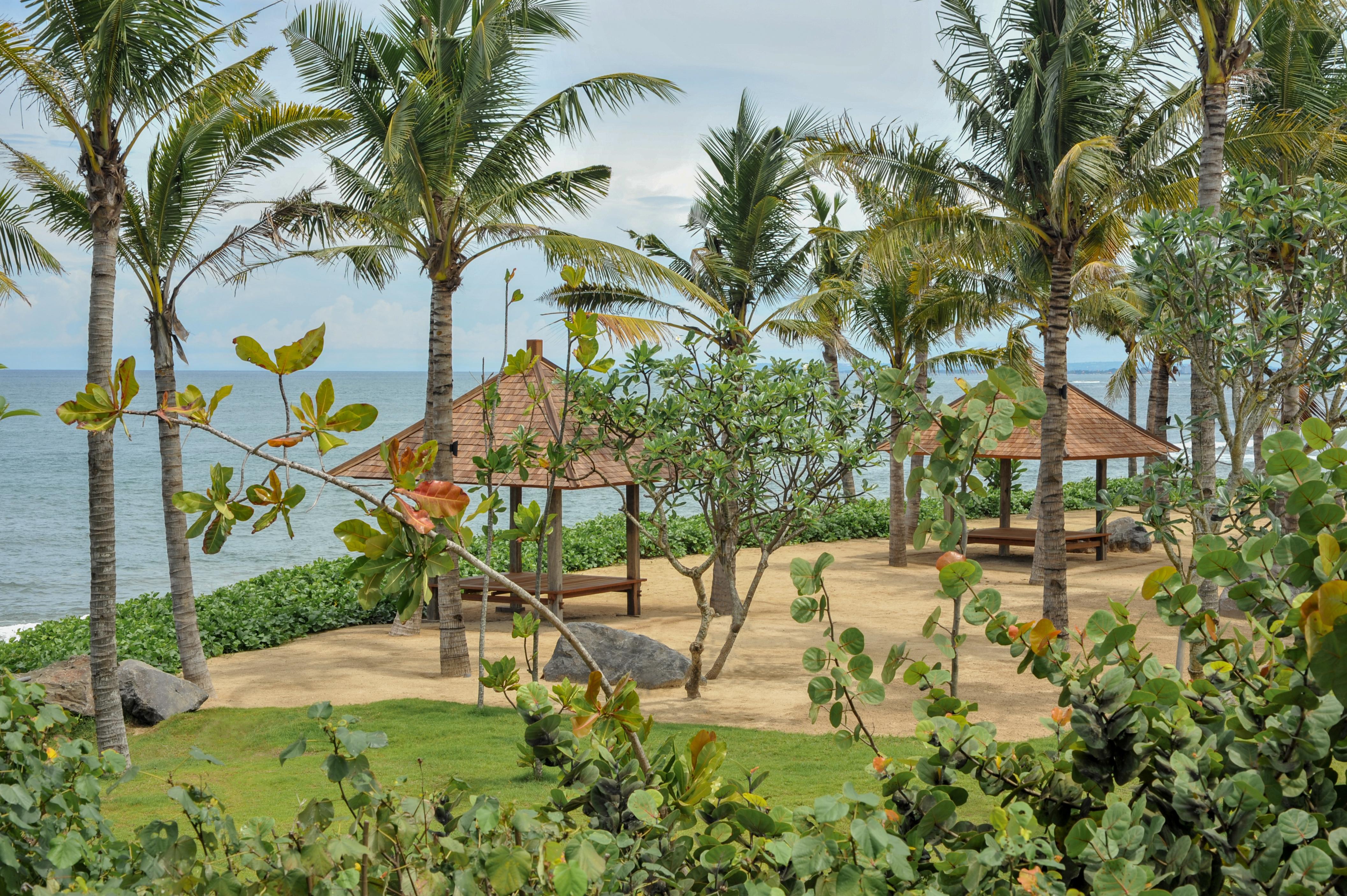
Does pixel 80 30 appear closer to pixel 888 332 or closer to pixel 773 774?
pixel 773 774

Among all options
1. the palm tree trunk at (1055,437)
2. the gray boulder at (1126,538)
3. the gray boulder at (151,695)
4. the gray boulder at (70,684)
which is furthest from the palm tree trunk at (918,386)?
the gray boulder at (70,684)

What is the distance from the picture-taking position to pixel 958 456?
1661 mm

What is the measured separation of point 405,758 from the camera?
26.9ft

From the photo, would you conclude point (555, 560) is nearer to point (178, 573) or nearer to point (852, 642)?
point (178, 573)

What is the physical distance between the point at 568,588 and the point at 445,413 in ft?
13.0

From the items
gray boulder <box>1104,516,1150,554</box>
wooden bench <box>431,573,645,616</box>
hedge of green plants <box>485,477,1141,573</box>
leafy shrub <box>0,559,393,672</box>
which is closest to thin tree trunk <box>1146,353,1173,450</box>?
hedge of green plants <box>485,477,1141,573</box>

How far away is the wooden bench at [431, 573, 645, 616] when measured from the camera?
14203 mm

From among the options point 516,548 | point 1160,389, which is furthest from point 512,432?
point 1160,389

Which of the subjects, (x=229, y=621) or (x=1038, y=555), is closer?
(x=229, y=621)

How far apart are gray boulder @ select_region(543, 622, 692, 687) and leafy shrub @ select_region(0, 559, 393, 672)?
3114mm

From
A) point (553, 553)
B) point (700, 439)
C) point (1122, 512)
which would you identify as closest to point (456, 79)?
point (700, 439)

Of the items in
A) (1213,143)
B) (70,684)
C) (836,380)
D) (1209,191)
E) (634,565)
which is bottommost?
(70,684)

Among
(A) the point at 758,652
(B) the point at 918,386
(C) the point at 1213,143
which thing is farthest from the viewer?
(B) the point at 918,386

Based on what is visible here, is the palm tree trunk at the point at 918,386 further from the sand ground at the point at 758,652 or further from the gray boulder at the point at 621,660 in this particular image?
the gray boulder at the point at 621,660
